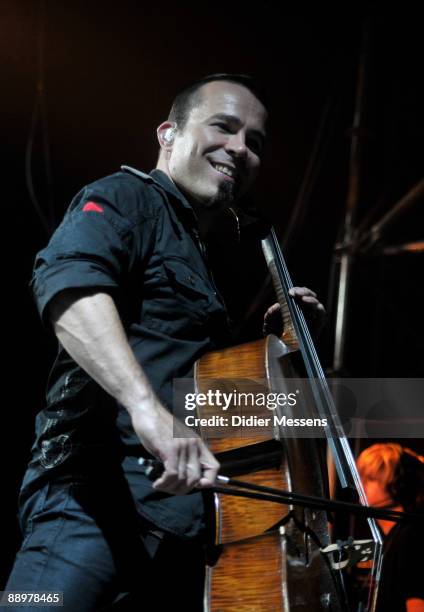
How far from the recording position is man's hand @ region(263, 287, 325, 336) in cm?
219

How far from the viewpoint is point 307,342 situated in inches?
82.7

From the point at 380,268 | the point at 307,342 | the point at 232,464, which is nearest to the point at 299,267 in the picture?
the point at 380,268

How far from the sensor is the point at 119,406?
5.50 ft

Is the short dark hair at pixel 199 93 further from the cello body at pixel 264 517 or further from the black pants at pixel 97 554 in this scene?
the black pants at pixel 97 554

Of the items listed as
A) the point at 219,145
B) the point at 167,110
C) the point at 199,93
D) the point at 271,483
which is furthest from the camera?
the point at 167,110

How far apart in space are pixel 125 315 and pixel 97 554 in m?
0.57

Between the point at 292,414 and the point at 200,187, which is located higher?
the point at 200,187

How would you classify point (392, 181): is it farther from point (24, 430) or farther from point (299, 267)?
point (24, 430)

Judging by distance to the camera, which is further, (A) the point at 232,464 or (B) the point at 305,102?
(B) the point at 305,102

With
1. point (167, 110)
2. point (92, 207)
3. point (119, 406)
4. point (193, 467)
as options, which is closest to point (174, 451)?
point (193, 467)

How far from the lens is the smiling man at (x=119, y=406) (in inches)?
55.8

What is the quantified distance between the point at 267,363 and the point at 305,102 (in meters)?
3.92

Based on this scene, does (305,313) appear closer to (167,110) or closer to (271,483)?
(271,483)

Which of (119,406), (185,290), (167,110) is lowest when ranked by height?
(119,406)
